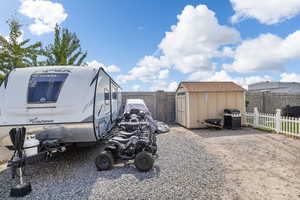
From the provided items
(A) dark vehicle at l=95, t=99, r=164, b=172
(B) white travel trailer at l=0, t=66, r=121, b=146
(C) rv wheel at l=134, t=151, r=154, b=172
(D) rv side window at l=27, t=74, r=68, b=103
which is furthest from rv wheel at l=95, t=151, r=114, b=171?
(D) rv side window at l=27, t=74, r=68, b=103

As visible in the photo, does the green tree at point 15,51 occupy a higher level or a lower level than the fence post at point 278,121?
higher

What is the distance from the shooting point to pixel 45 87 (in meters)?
3.49

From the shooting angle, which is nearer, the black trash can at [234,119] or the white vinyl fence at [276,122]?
the white vinyl fence at [276,122]

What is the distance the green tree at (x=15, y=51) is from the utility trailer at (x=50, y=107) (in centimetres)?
622

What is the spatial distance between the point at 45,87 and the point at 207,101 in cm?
688

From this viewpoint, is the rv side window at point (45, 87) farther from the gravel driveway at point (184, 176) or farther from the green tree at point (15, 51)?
the green tree at point (15, 51)

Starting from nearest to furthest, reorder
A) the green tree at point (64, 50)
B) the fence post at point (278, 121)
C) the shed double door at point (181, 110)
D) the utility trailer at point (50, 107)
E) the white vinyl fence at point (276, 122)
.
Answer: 1. the utility trailer at point (50, 107)
2. the white vinyl fence at point (276, 122)
3. the fence post at point (278, 121)
4. the shed double door at point (181, 110)
5. the green tree at point (64, 50)

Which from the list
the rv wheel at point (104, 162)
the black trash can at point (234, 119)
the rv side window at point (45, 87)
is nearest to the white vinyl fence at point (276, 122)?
the black trash can at point (234, 119)

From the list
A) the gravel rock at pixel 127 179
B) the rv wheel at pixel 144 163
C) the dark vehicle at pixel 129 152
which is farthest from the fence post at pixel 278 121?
the rv wheel at pixel 144 163

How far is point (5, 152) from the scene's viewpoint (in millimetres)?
5102

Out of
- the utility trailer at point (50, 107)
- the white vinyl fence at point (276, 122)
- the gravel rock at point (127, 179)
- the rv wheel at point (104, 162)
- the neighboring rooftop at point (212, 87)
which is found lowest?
the gravel rock at point (127, 179)

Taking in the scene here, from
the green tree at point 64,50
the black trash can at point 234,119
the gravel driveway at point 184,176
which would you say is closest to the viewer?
the gravel driveway at point 184,176

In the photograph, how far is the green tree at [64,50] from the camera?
36.7 feet

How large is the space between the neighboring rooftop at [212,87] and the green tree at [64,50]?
8522mm
